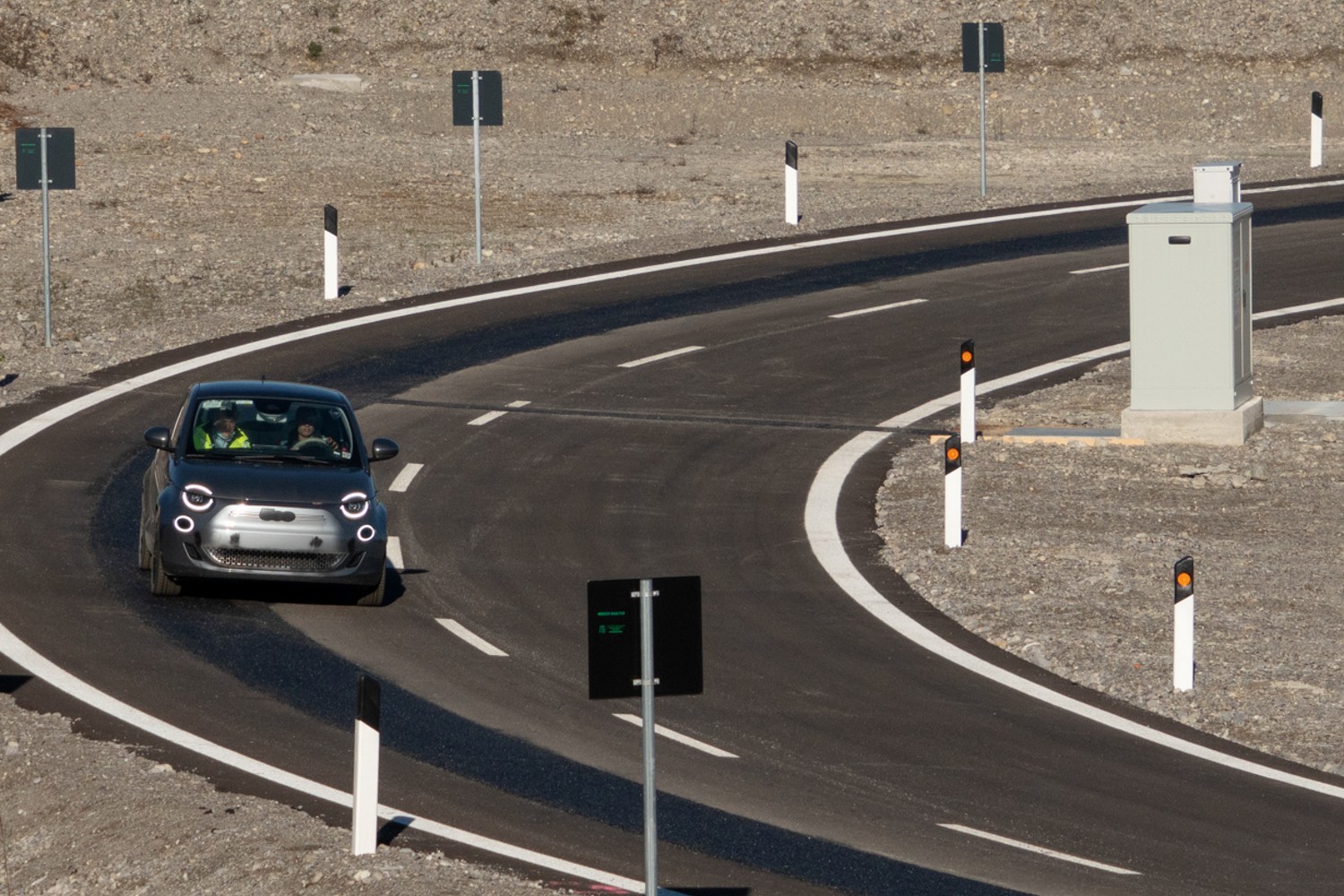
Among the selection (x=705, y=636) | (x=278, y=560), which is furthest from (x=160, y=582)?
(x=705, y=636)

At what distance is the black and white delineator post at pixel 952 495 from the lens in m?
18.5

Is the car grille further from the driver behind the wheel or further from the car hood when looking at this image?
the driver behind the wheel

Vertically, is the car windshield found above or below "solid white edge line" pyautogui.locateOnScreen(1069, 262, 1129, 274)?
below

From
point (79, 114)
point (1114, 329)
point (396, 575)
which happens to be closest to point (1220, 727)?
point (396, 575)

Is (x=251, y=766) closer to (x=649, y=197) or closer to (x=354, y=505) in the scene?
(x=354, y=505)

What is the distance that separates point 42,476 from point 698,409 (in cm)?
693

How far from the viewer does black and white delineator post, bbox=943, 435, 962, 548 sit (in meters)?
18.5

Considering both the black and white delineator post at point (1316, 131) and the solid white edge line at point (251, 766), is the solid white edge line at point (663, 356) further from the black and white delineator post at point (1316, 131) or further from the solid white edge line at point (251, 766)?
the black and white delineator post at point (1316, 131)

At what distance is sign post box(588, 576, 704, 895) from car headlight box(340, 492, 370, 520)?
713 centimetres

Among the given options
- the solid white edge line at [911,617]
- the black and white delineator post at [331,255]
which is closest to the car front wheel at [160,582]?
the solid white edge line at [911,617]

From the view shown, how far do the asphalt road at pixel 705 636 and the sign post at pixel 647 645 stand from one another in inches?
73.6

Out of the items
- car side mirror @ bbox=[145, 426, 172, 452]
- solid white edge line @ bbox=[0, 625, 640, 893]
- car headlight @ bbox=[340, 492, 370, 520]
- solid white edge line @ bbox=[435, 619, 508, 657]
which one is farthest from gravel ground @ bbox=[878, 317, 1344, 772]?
car side mirror @ bbox=[145, 426, 172, 452]

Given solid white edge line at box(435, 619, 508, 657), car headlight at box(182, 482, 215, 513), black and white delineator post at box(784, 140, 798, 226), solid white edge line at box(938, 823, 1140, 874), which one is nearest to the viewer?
solid white edge line at box(938, 823, 1140, 874)

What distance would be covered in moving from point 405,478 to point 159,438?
15.2 feet
